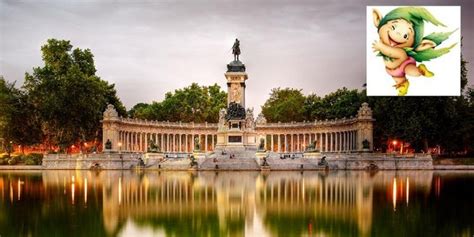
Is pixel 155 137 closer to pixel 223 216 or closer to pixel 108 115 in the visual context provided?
pixel 108 115

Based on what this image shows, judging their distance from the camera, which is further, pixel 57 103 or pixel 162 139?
pixel 162 139

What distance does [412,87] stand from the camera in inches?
1893

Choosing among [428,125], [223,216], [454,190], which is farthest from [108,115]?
[223,216]

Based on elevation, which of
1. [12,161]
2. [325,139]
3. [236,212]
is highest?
[325,139]

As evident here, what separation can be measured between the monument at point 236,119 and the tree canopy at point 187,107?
26729 millimetres

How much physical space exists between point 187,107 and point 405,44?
60.3m

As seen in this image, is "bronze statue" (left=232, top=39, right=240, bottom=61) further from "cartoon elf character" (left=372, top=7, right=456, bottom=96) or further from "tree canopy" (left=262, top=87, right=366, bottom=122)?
"cartoon elf character" (left=372, top=7, right=456, bottom=96)

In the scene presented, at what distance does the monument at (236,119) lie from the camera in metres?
71.7

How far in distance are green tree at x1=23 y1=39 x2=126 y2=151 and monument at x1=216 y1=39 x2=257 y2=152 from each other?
16.5m

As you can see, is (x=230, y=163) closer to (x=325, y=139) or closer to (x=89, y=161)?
(x=89, y=161)

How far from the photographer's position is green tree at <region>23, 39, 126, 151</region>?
222 feet

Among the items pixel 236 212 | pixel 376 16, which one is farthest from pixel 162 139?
pixel 236 212

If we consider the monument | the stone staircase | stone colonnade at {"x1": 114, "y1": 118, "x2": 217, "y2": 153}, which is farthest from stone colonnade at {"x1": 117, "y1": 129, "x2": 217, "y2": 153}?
the stone staircase

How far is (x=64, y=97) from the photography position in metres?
67.3
